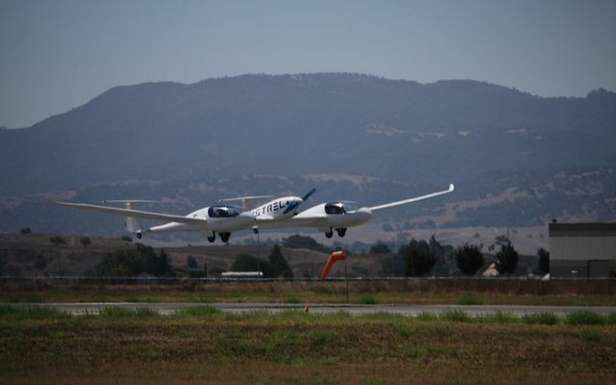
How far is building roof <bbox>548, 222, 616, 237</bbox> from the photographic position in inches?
3949

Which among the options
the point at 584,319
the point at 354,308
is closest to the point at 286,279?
the point at 354,308

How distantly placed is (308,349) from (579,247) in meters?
67.6

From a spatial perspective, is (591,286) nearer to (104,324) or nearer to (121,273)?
(104,324)

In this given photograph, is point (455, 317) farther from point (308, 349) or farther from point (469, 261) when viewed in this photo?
point (469, 261)

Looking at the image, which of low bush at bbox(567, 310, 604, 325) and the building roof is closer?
low bush at bbox(567, 310, 604, 325)

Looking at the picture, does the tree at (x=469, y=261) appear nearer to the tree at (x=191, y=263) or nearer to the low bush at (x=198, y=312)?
the tree at (x=191, y=263)

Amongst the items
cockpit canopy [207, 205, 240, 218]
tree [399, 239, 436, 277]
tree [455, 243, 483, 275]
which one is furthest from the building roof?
cockpit canopy [207, 205, 240, 218]

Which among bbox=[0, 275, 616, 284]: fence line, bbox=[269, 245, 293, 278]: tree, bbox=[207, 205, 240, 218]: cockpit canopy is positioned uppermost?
bbox=[207, 205, 240, 218]: cockpit canopy

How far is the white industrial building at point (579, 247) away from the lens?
99.7m

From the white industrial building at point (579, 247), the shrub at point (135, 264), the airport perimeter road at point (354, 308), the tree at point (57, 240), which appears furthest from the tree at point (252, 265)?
the airport perimeter road at point (354, 308)

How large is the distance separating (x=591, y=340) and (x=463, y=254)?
260 ft

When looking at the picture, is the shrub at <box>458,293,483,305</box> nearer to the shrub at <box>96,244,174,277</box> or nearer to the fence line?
the fence line

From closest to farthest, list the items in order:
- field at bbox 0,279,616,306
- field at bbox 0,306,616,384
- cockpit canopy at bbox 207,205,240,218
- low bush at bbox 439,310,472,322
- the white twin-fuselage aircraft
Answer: field at bbox 0,306,616,384 < low bush at bbox 439,310,472,322 < field at bbox 0,279,616,306 < the white twin-fuselage aircraft < cockpit canopy at bbox 207,205,240,218

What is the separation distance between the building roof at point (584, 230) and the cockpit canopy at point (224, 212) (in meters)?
39.3
